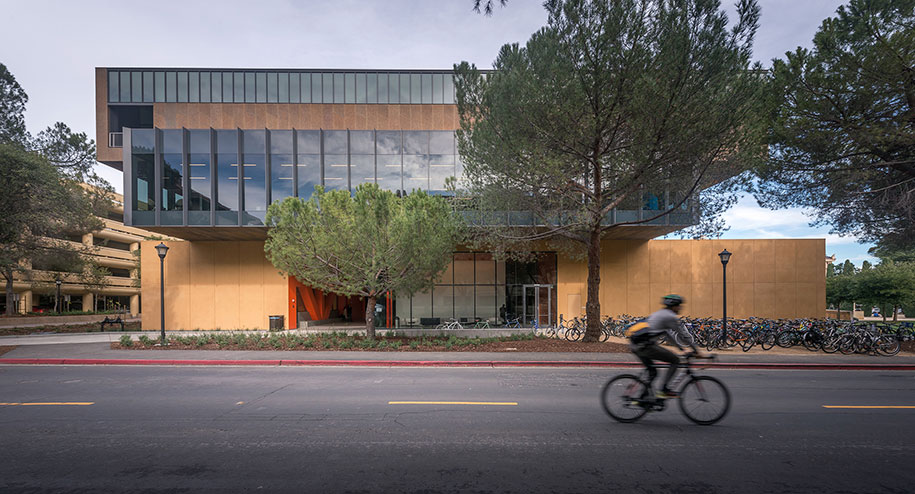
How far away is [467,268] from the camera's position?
985 inches

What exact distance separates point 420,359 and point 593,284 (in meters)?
6.82

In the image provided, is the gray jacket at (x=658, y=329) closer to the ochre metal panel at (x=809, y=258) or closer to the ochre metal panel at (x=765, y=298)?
the ochre metal panel at (x=765, y=298)

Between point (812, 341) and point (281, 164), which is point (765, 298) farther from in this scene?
point (281, 164)

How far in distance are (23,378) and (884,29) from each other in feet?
80.5

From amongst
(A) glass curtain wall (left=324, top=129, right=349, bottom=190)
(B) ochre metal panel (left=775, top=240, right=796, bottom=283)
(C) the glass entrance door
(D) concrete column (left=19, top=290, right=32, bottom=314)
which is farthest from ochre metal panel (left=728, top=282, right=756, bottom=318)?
(D) concrete column (left=19, top=290, right=32, bottom=314)

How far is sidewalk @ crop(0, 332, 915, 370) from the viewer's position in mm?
12086

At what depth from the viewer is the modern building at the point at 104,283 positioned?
42.2m

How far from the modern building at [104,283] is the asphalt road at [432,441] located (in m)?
42.9

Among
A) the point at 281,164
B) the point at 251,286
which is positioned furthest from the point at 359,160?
the point at 251,286

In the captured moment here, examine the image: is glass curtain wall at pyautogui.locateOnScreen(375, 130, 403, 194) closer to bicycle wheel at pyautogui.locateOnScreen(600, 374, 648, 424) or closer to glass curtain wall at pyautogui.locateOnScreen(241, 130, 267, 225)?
glass curtain wall at pyautogui.locateOnScreen(241, 130, 267, 225)

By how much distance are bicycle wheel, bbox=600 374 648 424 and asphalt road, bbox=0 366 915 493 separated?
0.16 metres

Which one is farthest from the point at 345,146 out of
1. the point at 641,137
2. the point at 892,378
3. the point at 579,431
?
the point at 892,378

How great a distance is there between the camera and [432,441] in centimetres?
541

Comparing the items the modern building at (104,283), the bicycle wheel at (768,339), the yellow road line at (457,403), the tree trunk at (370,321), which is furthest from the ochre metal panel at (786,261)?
the modern building at (104,283)
